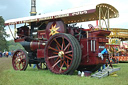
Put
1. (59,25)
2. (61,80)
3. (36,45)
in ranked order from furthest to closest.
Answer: (36,45)
(59,25)
(61,80)

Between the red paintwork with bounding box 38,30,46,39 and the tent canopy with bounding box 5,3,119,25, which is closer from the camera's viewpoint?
the tent canopy with bounding box 5,3,119,25

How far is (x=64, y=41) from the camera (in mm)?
9359

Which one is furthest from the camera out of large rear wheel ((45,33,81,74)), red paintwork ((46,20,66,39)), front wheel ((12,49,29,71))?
front wheel ((12,49,29,71))

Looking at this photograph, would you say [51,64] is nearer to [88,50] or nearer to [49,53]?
[49,53]

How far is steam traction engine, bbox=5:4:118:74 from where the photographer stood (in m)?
8.51

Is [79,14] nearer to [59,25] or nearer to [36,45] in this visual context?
[59,25]

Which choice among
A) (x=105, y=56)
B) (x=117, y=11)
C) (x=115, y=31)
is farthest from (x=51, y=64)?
(x=115, y=31)

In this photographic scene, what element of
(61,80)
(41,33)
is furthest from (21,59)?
(61,80)

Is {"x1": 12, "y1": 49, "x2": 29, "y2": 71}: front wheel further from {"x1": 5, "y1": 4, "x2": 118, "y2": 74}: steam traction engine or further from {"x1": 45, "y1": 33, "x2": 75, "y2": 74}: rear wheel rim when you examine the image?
{"x1": 45, "y1": 33, "x2": 75, "y2": 74}: rear wheel rim

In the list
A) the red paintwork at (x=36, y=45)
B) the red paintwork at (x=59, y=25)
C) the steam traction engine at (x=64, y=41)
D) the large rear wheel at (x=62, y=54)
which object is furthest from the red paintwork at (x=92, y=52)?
the red paintwork at (x=36, y=45)

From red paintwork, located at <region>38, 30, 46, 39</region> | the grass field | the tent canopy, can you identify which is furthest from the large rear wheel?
red paintwork, located at <region>38, 30, 46, 39</region>

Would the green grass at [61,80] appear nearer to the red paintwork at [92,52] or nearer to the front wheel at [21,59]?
the red paintwork at [92,52]

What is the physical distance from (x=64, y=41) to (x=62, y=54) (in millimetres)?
913

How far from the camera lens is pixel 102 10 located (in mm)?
9539
